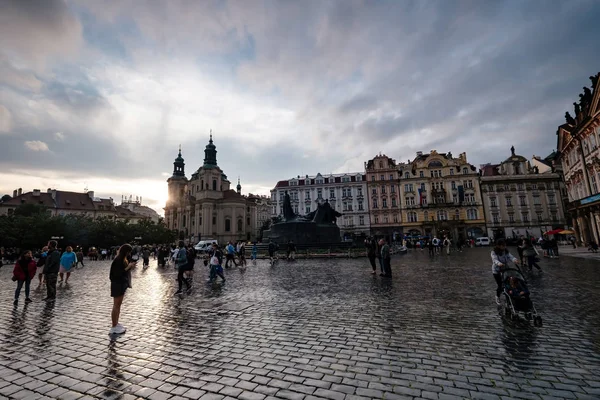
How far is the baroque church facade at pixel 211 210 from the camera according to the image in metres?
81.4

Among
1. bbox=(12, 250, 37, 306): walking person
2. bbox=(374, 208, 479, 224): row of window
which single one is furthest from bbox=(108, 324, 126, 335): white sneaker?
bbox=(374, 208, 479, 224): row of window

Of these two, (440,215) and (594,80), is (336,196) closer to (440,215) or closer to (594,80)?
(440,215)

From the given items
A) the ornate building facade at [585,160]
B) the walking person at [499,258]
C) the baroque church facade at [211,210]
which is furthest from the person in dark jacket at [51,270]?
the baroque church facade at [211,210]

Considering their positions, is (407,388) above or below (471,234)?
below

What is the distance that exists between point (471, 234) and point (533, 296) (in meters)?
58.2

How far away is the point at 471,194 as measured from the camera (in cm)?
6019

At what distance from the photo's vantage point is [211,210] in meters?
81.6

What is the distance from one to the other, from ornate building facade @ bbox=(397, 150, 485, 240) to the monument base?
130 feet

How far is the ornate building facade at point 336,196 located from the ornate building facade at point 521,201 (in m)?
24.4

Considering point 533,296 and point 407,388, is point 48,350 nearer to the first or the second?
point 407,388

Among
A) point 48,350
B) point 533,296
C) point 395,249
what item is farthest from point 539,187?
point 48,350

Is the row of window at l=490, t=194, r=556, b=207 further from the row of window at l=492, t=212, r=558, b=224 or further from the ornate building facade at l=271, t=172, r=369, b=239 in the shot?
the ornate building facade at l=271, t=172, r=369, b=239

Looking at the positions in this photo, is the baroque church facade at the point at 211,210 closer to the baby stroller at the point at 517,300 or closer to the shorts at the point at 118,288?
the shorts at the point at 118,288

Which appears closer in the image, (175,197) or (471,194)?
(471,194)
